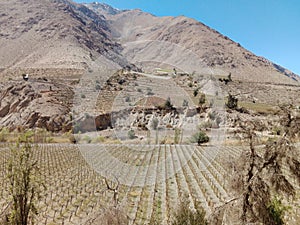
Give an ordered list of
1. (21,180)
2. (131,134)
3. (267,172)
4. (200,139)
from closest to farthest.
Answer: (21,180)
(267,172)
(200,139)
(131,134)

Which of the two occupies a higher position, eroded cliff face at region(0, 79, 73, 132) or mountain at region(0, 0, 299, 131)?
mountain at region(0, 0, 299, 131)

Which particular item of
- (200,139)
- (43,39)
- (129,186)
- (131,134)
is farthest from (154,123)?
(43,39)

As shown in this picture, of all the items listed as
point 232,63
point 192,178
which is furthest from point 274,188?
point 232,63

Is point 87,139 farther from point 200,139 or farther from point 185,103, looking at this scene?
point 185,103

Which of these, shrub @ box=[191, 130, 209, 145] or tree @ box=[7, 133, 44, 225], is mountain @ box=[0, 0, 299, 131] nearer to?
tree @ box=[7, 133, 44, 225]

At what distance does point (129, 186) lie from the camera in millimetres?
13828

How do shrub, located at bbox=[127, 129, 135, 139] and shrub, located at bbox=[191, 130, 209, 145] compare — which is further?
shrub, located at bbox=[127, 129, 135, 139]

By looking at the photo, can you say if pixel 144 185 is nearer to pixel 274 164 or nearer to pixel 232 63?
pixel 274 164

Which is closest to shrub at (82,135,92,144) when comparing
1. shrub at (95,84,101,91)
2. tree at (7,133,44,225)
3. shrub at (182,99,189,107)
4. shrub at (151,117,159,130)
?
shrub at (151,117,159,130)

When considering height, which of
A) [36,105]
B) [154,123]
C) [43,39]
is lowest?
[154,123]

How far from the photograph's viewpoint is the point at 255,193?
6.23m

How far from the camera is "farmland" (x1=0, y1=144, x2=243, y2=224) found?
10234 mm

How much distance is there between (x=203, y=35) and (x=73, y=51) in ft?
236

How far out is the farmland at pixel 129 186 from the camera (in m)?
10.2
